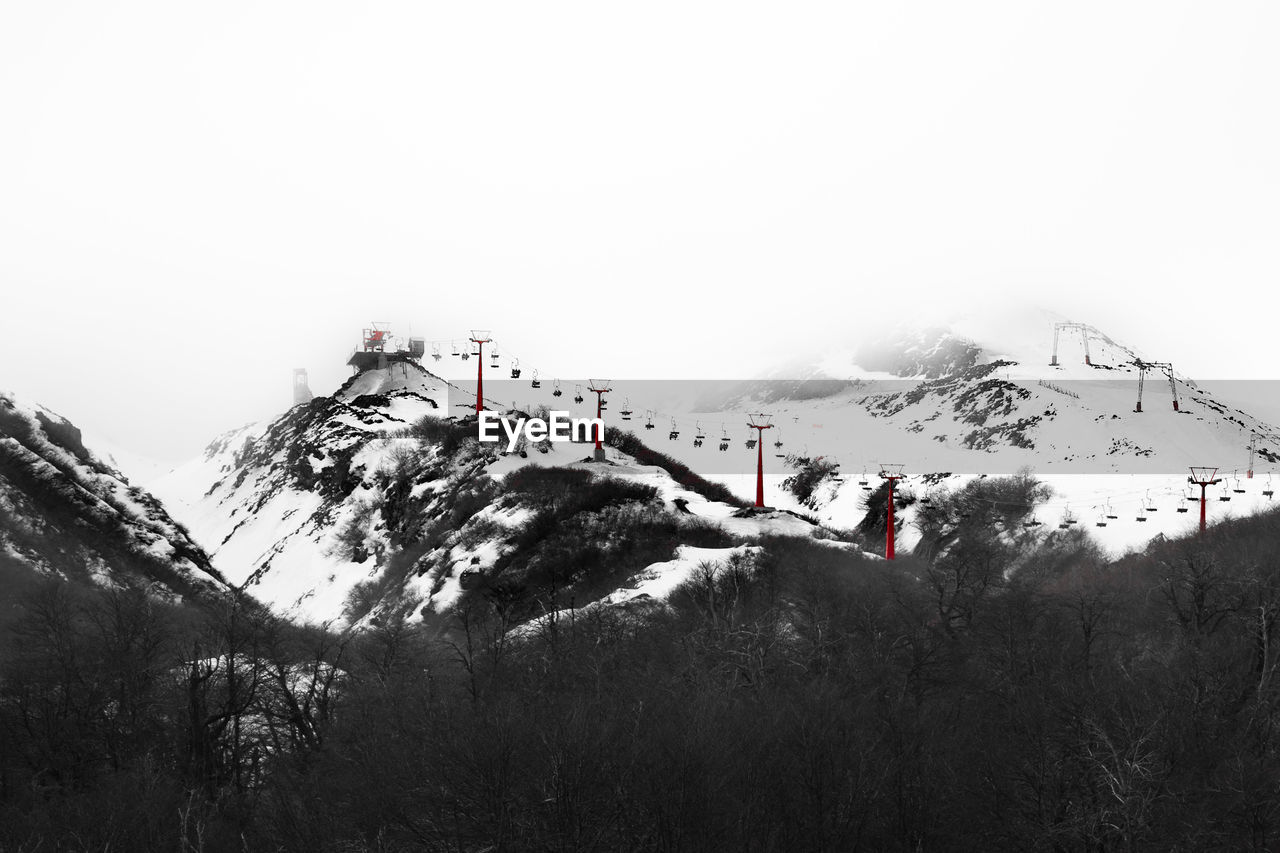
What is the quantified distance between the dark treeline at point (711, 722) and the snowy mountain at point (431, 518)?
17.9 feet

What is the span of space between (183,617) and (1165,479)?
97.0m

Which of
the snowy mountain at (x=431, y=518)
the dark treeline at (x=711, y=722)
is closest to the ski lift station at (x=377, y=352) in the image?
the snowy mountain at (x=431, y=518)

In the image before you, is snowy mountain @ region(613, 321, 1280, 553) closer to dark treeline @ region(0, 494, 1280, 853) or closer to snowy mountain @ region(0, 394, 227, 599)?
dark treeline @ region(0, 494, 1280, 853)

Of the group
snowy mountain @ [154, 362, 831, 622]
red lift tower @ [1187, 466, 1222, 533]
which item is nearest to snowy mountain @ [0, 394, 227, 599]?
snowy mountain @ [154, 362, 831, 622]

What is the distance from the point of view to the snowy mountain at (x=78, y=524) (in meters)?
82.6

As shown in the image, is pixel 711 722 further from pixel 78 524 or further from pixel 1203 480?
pixel 78 524

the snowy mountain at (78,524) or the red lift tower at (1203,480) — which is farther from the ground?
the red lift tower at (1203,480)

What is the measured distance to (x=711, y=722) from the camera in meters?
34.3

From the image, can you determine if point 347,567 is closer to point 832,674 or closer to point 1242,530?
point 832,674

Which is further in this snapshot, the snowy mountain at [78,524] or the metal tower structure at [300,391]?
the metal tower structure at [300,391]

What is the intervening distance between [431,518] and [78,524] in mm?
33044

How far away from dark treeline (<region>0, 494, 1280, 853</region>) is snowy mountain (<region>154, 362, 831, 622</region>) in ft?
17.9

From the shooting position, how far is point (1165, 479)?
334 ft

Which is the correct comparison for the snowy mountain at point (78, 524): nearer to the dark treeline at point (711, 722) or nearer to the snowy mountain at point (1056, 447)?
the dark treeline at point (711, 722)
